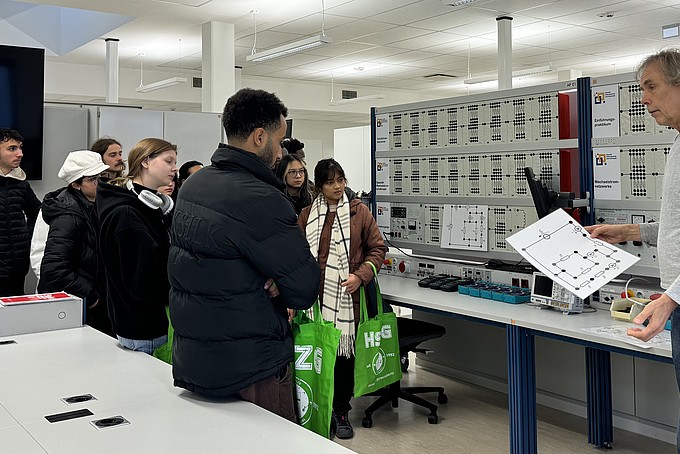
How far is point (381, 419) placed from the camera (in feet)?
12.6

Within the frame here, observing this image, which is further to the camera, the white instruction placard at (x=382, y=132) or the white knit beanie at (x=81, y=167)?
the white instruction placard at (x=382, y=132)

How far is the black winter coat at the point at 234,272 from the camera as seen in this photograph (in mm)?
1796

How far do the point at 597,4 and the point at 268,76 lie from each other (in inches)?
237

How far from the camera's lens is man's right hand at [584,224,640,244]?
91.7 inches

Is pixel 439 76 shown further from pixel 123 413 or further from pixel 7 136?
pixel 123 413

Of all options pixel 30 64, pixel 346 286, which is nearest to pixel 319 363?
pixel 346 286

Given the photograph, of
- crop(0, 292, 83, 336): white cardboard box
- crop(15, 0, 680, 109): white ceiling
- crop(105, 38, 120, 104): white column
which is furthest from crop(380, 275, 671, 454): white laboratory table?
crop(105, 38, 120, 104): white column

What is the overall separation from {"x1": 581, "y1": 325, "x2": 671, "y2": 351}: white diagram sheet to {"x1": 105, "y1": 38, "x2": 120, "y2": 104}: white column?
25.7ft

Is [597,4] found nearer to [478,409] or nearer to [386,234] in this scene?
[386,234]

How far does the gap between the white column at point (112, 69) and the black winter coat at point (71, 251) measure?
20.5 ft

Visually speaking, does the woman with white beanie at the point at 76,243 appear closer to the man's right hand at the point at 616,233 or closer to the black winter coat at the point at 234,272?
the black winter coat at the point at 234,272

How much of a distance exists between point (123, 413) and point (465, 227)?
2.55 m

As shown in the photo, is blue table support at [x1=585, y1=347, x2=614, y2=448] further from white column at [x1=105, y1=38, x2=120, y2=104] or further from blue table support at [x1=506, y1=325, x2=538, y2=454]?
white column at [x1=105, y1=38, x2=120, y2=104]

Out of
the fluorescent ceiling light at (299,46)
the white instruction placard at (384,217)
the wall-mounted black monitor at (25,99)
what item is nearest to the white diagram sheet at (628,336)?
the white instruction placard at (384,217)
